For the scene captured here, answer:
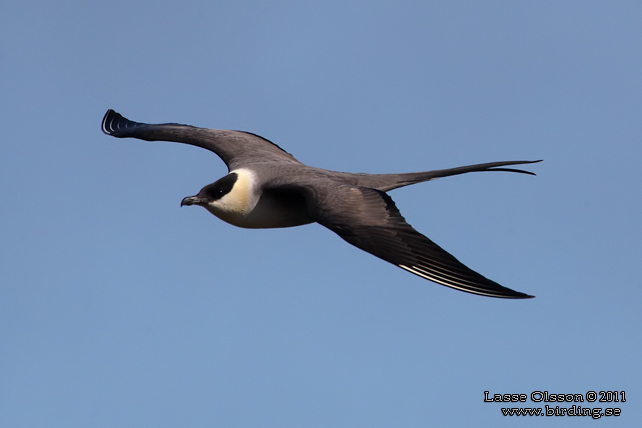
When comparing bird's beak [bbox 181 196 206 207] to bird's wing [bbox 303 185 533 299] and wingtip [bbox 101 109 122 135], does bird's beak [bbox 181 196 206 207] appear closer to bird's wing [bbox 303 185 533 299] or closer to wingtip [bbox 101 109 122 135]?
bird's wing [bbox 303 185 533 299]

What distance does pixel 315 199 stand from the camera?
33.6 feet

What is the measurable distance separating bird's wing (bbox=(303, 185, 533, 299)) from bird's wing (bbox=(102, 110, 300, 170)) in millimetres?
2874

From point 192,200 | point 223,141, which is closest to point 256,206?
point 192,200

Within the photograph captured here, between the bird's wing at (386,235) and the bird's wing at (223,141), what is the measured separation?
2.87 meters

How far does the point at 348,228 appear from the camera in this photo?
9.58 m

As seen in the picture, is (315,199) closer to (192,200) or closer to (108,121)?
(192,200)

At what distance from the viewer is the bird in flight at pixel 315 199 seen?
8.99 m

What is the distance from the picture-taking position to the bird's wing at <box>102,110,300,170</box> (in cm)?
1332

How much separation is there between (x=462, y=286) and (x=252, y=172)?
4.30m

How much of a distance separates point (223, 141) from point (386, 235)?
5.30 meters

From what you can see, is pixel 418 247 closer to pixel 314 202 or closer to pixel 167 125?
pixel 314 202

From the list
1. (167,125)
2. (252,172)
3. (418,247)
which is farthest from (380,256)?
(167,125)

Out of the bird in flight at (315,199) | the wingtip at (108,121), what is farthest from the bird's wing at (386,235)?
the wingtip at (108,121)

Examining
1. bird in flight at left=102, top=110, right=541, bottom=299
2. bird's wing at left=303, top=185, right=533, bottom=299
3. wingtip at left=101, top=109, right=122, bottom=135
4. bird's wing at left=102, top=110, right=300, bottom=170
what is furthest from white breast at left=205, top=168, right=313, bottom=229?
wingtip at left=101, top=109, right=122, bottom=135
